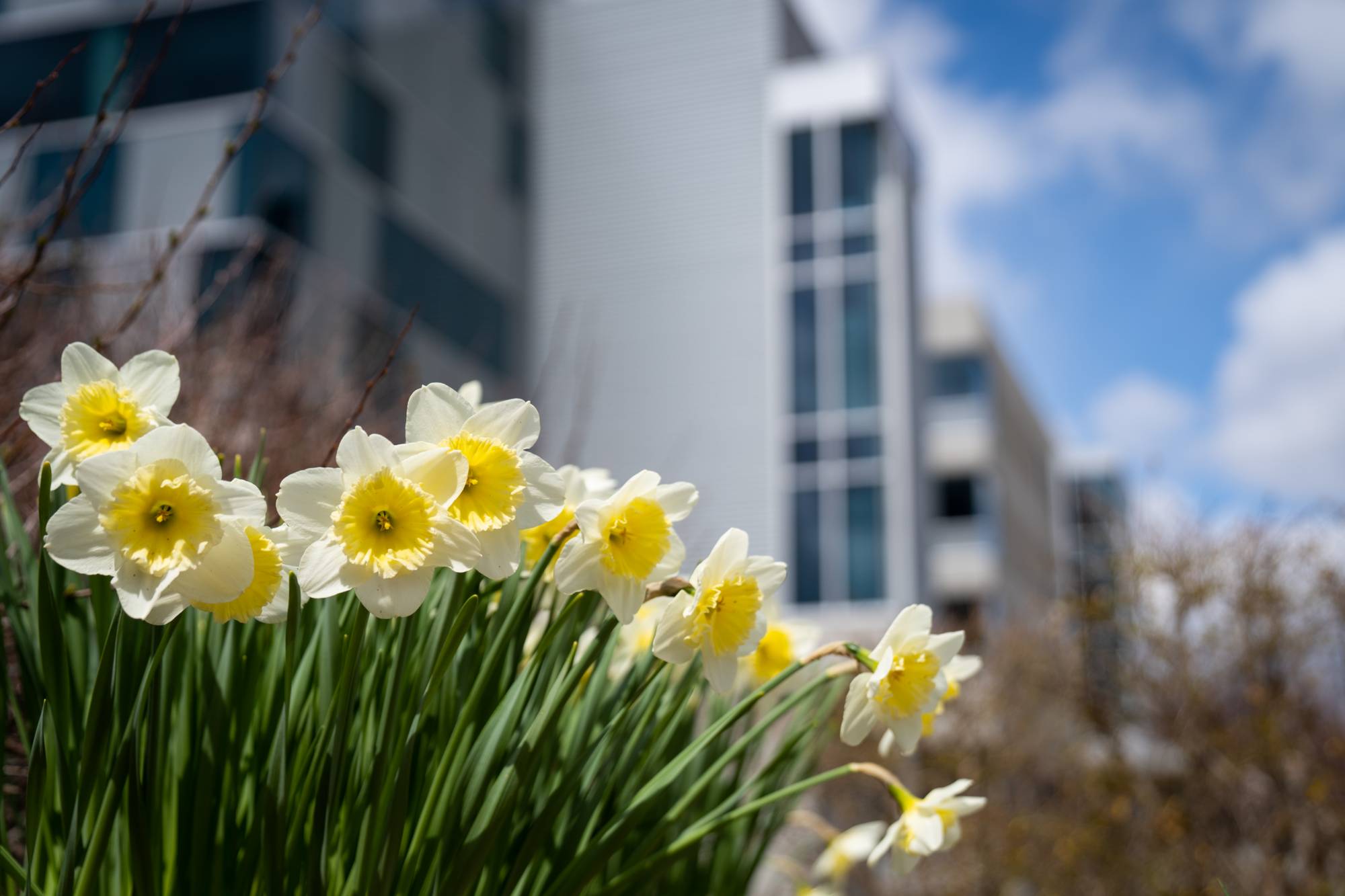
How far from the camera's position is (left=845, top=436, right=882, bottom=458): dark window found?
1619cm

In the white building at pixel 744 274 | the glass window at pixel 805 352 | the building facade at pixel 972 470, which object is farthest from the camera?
the building facade at pixel 972 470

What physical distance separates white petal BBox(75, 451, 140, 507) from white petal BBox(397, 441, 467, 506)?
0.21 meters

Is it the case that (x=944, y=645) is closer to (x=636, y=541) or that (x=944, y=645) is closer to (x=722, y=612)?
(x=722, y=612)

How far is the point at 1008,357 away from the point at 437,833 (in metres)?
33.7

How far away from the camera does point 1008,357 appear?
1319 inches

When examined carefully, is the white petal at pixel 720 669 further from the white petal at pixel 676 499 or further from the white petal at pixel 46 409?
the white petal at pixel 46 409

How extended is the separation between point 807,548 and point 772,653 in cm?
1450

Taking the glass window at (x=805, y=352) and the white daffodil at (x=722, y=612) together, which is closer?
the white daffodil at (x=722, y=612)

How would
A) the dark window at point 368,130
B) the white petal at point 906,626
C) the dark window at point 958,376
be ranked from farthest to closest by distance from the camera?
1. the dark window at point 958,376
2. the dark window at point 368,130
3. the white petal at point 906,626

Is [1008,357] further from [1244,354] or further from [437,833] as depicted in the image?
[1244,354]

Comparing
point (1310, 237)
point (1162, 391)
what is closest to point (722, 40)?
point (1310, 237)

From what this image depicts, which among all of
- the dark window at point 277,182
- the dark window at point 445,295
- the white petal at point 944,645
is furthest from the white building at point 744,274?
the white petal at point 944,645

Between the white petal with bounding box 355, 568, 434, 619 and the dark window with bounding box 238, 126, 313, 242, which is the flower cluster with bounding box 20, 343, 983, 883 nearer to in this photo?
the white petal with bounding box 355, 568, 434, 619

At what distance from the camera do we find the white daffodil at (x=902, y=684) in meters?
1.26
